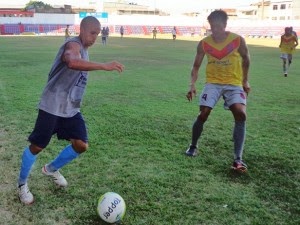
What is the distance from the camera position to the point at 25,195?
13.3ft

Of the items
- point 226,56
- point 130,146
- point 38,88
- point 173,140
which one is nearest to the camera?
point 226,56

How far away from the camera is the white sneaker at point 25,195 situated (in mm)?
4020

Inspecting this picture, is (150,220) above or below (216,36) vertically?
below

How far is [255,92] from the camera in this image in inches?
448

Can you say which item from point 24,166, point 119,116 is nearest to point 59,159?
point 24,166

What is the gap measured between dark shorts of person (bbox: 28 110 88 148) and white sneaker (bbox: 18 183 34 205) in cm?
51

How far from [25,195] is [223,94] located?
2840 mm

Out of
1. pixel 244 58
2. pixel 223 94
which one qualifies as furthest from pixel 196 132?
pixel 244 58

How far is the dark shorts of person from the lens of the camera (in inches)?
153

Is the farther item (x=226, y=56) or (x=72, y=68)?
(x=226, y=56)

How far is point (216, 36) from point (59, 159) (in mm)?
2578

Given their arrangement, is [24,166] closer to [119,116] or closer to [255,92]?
[119,116]

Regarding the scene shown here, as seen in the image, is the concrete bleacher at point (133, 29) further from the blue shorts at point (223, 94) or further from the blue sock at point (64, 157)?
the blue sock at point (64, 157)

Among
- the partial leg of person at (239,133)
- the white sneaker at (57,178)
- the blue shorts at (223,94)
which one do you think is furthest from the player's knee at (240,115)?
the white sneaker at (57,178)
